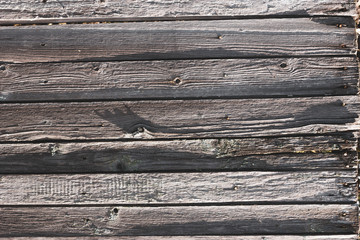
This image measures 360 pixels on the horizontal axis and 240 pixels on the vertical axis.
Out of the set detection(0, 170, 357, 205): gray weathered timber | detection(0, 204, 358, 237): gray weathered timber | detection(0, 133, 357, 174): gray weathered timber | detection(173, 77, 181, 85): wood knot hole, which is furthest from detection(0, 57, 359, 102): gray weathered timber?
detection(0, 204, 358, 237): gray weathered timber

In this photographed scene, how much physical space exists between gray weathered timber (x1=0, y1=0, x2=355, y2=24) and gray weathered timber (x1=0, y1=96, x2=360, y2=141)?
0.61 m

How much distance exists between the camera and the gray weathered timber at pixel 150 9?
2143 millimetres

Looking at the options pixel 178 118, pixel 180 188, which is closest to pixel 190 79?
pixel 178 118

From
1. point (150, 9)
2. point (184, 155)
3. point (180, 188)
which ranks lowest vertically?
point (180, 188)

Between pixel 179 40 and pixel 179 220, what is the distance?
1.28 m

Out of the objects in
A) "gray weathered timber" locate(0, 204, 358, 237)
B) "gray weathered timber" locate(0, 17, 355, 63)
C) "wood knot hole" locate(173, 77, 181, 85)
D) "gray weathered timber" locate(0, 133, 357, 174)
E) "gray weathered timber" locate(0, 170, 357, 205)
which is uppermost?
"gray weathered timber" locate(0, 17, 355, 63)

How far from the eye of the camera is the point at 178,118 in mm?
2150

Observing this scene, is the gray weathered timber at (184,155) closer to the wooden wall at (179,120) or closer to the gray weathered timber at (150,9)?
the wooden wall at (179,120)

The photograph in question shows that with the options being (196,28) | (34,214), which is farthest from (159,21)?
(34,214)

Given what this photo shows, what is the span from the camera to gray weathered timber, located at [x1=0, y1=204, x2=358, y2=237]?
2143mm

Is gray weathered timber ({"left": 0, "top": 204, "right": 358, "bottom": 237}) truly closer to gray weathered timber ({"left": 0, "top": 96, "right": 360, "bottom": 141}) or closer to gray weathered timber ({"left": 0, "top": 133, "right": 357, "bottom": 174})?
gray weathered timber ({"left": 0, "top": 133, "right": 357, "bottom": 174})

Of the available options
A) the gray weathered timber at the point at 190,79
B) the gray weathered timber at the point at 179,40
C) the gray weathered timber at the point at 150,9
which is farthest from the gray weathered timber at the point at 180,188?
the gray weathered timber at the point at 150,9

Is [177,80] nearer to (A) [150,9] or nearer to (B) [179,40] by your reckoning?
(B) [179,40]

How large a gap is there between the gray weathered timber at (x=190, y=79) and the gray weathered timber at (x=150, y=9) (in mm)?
337
